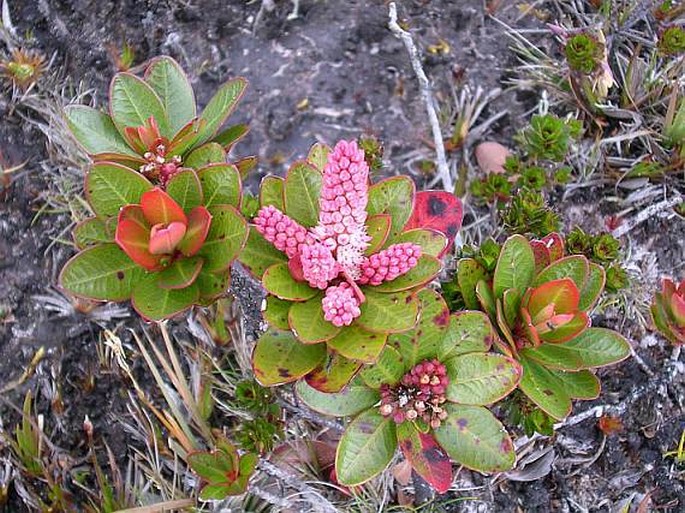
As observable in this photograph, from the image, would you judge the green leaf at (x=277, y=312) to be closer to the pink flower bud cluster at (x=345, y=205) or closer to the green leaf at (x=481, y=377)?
the pink flower bud cluster at (x=345, y=205)

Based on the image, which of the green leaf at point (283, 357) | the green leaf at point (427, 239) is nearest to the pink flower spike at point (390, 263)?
the green leaf at point (427, 239)

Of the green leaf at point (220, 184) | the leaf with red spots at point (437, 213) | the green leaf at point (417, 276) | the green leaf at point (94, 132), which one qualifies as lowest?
the leaf with red spots at point (437, 213)

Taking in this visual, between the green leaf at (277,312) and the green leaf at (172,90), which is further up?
the green leaf at (172,90)

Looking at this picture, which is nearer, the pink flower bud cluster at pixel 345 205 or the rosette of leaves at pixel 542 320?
the pink flower bud cluster at pixel 345 205

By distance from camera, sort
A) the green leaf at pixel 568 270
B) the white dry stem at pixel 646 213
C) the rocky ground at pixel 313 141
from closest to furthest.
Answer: the green leaf at pixel 568 270, the rocky ground at pixel 313 141, the white dry stem at pixel 646 213

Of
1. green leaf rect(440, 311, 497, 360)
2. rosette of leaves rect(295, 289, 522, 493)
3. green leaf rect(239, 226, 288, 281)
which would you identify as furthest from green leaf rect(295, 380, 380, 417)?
green leaf rect(239, 226, 288, 281)

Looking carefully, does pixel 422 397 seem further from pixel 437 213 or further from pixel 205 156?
pixel 205 156

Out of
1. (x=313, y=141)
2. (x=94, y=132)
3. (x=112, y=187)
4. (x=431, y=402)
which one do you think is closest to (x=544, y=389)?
(x=431, y=402)

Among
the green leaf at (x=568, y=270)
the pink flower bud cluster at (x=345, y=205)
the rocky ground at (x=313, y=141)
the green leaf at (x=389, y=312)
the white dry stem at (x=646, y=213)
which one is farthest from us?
the white dry stem at (x=646, y=213)
